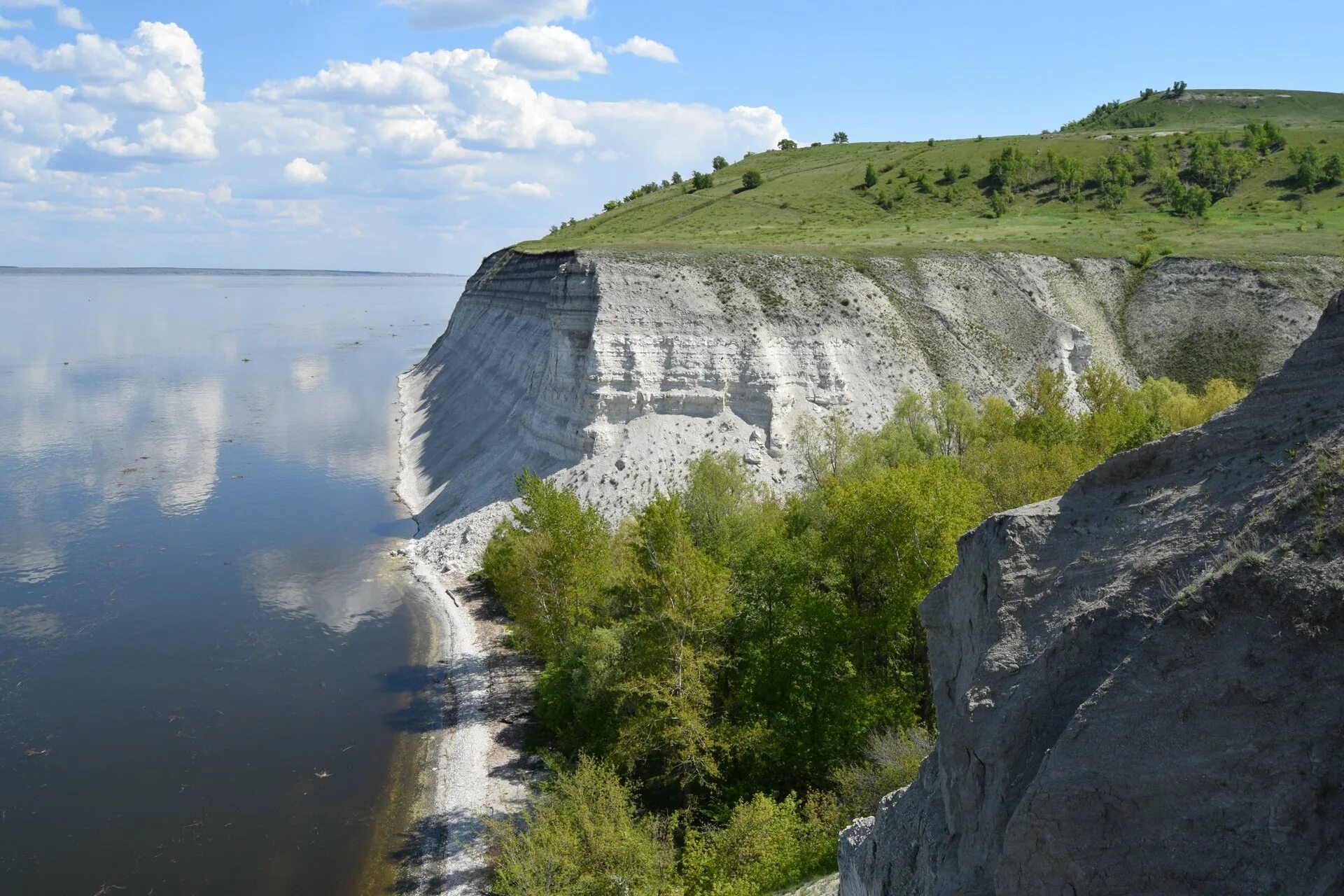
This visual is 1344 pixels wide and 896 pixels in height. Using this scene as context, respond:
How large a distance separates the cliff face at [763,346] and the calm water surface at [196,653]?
25.7ft

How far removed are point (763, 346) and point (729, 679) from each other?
29.0 m

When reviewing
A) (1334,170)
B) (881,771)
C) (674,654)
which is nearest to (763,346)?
(674,654)

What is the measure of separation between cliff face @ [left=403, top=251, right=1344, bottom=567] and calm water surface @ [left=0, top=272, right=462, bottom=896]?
25.7 feet

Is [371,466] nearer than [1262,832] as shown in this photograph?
No

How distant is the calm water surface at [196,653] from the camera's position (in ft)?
88.4

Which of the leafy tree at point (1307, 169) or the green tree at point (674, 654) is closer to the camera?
the green tree at point (674, 654)

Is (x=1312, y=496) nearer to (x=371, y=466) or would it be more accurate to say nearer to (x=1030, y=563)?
(x=1030, y=563)

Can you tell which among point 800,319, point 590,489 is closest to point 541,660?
point 590,489

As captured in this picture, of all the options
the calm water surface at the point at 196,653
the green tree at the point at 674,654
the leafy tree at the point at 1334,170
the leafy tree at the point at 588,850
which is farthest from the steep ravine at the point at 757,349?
the leafy tree at the point at 1334,170

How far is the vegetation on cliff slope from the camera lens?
72.7 feet

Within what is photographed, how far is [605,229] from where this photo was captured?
116 m

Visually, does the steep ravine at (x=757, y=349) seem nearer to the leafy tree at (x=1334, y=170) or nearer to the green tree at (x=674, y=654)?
the green tree at (x=674, y=654)

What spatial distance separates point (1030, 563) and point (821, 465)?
105ft

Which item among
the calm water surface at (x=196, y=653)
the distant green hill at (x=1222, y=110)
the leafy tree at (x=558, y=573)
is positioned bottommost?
the calm water surface at (x=196, y=653)
